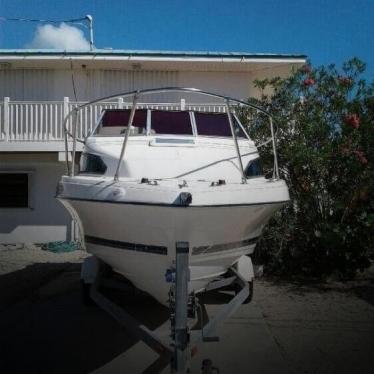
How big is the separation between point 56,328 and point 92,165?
200 cm

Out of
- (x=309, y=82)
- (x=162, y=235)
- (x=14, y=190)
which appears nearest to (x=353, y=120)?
(x=309, y=82)

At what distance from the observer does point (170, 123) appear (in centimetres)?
645

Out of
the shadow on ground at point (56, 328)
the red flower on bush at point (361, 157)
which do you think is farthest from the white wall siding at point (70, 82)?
the red flower on bush at point (361, 157)

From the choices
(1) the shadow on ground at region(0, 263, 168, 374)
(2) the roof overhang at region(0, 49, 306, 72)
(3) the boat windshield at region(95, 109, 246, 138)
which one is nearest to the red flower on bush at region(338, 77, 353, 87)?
(3) the boat windshield at region(95, 109, 246, 138)

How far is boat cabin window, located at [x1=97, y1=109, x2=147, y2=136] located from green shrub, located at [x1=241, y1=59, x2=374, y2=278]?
8.62 feet

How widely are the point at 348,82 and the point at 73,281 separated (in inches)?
229

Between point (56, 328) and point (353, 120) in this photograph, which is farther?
point (353, 120)

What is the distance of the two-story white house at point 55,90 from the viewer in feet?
42.2

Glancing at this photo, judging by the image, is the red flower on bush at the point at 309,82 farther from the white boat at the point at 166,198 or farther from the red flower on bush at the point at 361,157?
the white boat at the point at 166,198

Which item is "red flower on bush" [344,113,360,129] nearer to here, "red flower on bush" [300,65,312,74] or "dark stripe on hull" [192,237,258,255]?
"red flower on bush" [300,65,312,74]

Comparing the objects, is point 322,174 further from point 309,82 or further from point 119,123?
point 119,123

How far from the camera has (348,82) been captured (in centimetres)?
831

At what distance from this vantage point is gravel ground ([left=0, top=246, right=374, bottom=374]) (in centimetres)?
493

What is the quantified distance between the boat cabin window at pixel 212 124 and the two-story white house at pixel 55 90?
18.5 feet
